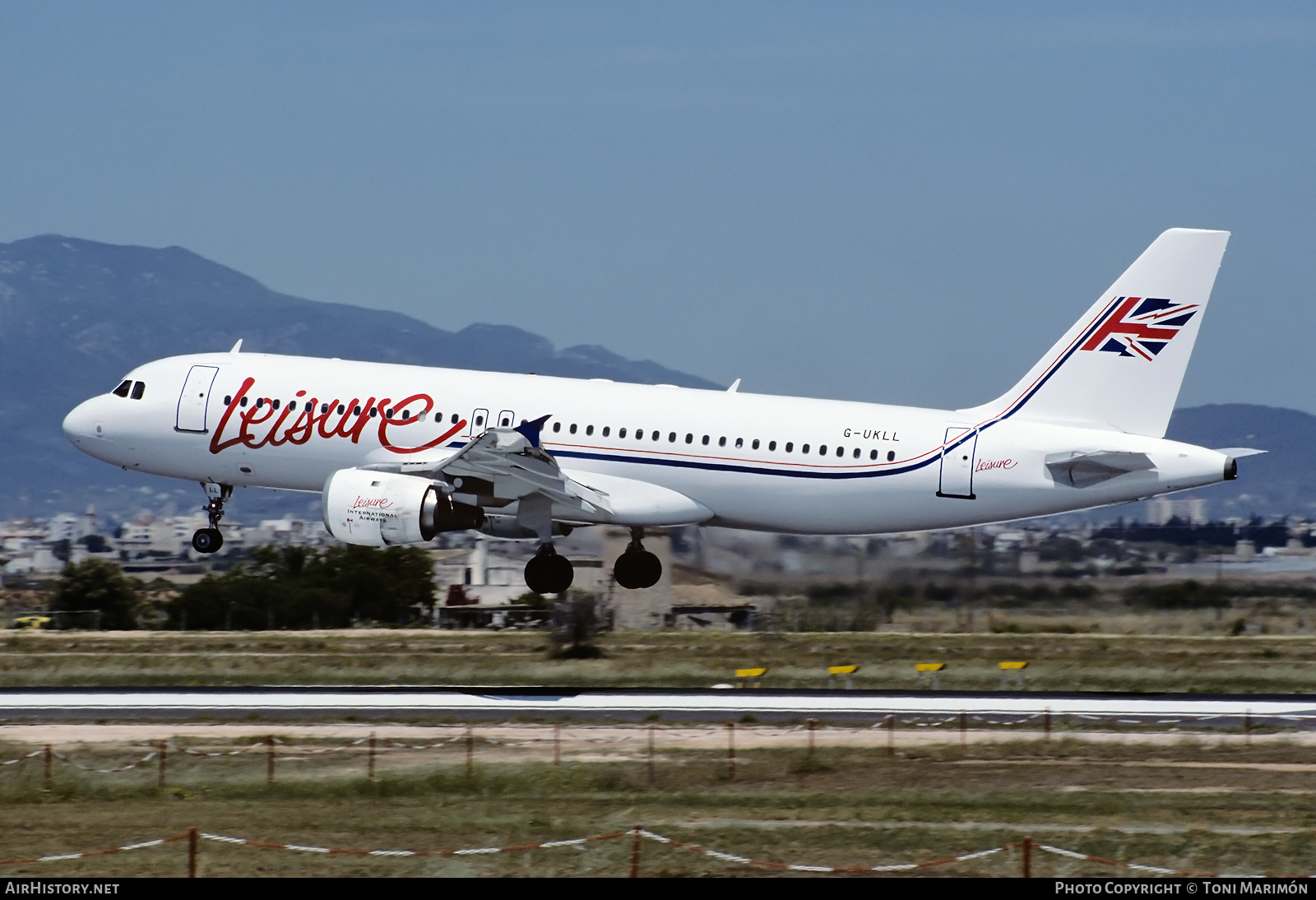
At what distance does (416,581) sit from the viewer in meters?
79.1

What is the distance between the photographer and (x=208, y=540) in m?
46.6

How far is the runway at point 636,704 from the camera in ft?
131

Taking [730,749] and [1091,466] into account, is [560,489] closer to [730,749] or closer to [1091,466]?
[730,749]

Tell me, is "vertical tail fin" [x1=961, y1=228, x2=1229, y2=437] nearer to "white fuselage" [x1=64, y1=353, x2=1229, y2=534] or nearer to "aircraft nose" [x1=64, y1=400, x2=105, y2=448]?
"white fuselage" [x1=64, y1=353, x2=1229, y2=534]

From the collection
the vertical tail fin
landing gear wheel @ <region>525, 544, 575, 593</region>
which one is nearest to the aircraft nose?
landing gear wheel @ <region>525, 544, 575, 593</region>

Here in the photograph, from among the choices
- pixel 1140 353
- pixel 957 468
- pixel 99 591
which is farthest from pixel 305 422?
pixel 99 591

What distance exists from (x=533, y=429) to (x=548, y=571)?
3702 mm

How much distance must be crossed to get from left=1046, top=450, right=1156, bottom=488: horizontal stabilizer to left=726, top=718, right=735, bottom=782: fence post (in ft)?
30.8

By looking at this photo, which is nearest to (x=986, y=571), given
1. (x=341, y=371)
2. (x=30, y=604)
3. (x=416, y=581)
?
(x=341, y=371)

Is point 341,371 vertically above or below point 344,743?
above
